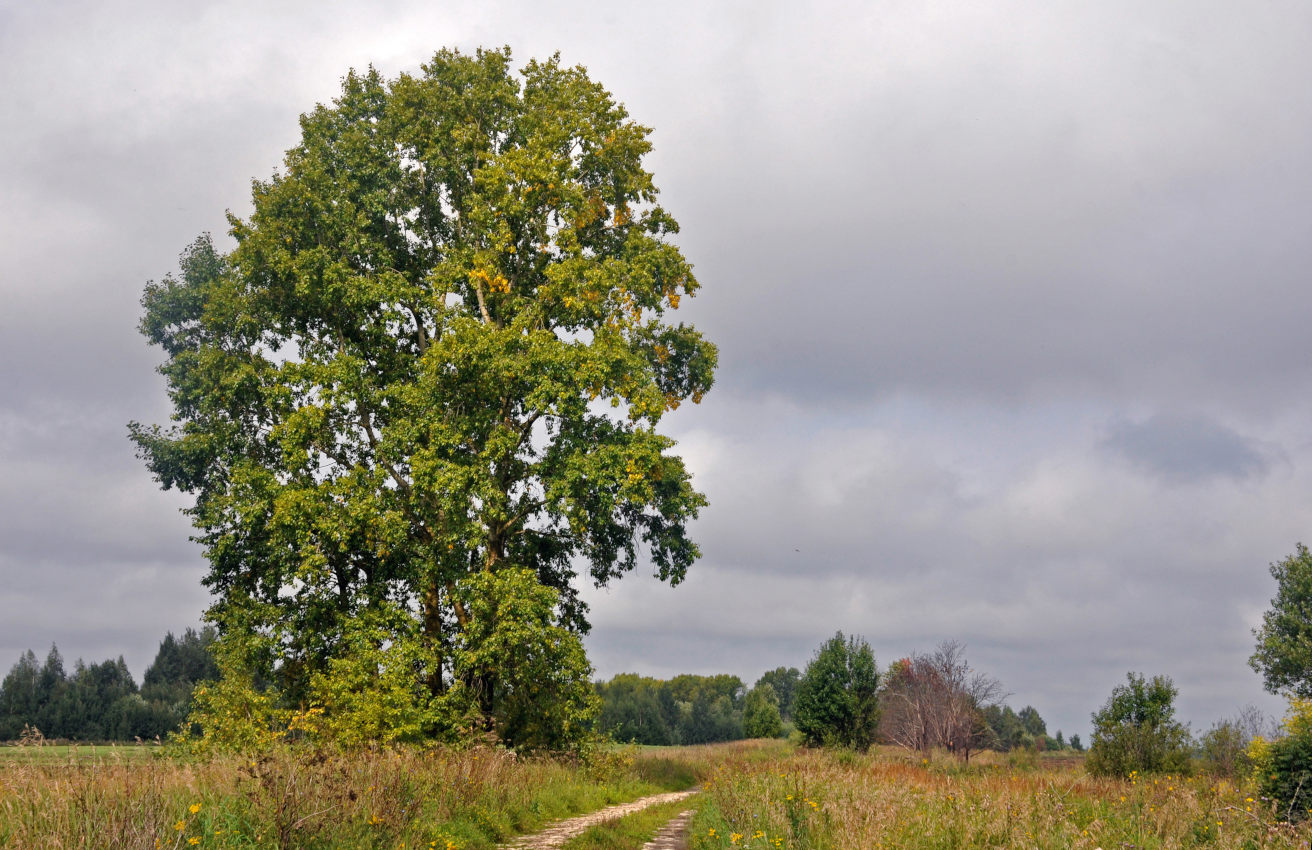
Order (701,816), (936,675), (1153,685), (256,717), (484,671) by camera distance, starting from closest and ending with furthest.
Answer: (701,816), (256,717), (484,671), (1153,685), (936,675)

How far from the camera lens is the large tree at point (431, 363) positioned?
2203 centimetres

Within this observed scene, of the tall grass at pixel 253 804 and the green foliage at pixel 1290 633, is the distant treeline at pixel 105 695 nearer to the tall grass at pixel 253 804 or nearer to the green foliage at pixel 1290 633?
A: the tall grass at pixel 253 804

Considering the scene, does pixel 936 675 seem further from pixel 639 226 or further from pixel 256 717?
pixel 256 717

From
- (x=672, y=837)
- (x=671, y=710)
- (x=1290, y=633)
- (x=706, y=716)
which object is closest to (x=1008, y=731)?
(x=706, y=716)

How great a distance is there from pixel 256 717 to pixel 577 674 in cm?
814

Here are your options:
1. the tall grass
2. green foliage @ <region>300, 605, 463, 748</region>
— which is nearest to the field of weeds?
the tall grass

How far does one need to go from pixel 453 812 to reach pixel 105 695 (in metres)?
90.7

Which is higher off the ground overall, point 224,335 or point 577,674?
point 224,335

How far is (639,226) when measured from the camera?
1048 inches

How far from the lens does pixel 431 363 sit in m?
22.1

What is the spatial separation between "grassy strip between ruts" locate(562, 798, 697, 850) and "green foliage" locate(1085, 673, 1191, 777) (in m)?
17.9

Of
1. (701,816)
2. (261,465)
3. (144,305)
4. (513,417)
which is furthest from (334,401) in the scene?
(701,816)

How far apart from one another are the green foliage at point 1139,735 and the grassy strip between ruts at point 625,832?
706 inches

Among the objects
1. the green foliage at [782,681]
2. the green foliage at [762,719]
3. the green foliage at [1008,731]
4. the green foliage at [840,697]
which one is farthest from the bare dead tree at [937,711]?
the green foliage at [782,681]
